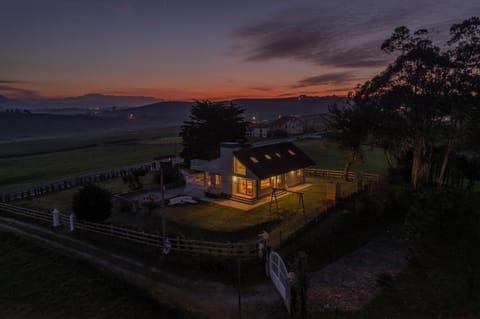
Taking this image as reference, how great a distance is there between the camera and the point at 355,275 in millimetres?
12070

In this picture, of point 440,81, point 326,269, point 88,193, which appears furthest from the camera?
point 440,81

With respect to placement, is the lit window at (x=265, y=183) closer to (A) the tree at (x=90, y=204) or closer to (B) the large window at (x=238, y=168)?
(B) the large window at (x=238, y=168)

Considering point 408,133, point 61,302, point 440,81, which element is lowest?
Answer: point 61,302

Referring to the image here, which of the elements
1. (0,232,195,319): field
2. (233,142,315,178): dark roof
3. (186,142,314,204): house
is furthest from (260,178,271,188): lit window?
(0,232,195,319): field

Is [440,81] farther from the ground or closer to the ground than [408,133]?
farther from the ground

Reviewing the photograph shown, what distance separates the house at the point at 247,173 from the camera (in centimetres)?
2353

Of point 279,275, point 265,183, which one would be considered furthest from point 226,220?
point 279,275

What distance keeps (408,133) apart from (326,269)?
1447 centimetres

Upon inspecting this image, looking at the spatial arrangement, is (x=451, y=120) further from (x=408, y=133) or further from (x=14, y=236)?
(x=14, y=236)

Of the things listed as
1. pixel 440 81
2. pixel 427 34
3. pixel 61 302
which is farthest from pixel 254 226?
pixel 427 34

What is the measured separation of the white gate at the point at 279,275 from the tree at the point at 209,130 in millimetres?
26030

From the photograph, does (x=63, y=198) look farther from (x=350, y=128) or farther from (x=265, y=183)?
(x=350, y=128)

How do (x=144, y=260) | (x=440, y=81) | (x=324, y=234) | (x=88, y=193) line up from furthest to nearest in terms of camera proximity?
(x=440, y=81)
(x=88, y=193)
(x=324, y=234)
(x=144, y=260)

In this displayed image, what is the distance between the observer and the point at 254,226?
18219mm
